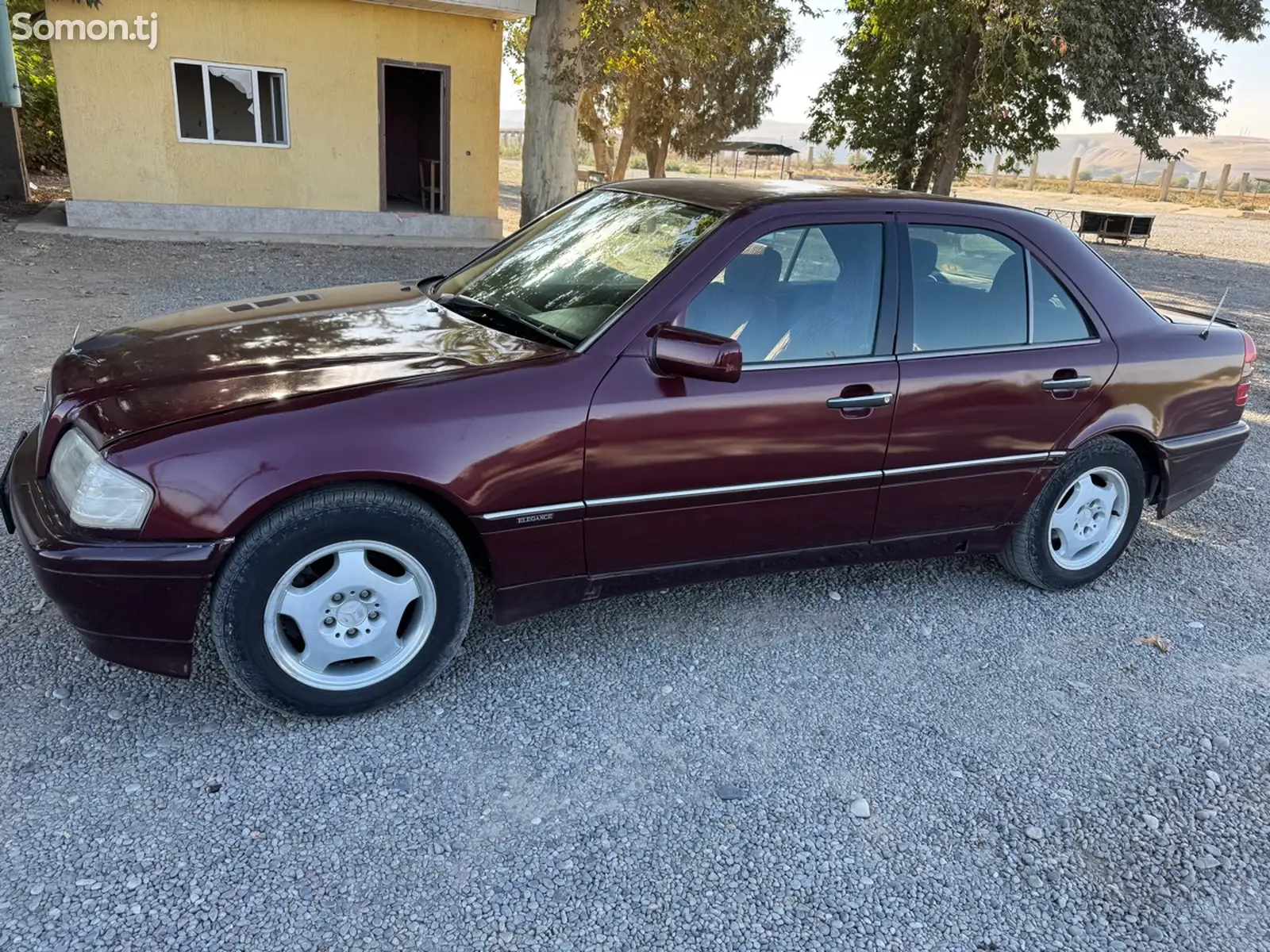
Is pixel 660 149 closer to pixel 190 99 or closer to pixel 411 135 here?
pixel 411 135

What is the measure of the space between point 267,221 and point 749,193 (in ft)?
40.9

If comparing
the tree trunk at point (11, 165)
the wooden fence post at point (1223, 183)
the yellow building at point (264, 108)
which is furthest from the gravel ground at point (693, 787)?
the wooden fence post at point (1223, 183)

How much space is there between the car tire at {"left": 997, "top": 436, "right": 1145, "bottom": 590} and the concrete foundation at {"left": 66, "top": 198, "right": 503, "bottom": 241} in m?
12.7

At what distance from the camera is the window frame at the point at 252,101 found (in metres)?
13.3

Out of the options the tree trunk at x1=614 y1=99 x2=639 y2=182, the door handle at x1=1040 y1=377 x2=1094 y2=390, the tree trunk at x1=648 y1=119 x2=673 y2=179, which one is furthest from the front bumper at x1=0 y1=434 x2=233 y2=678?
the tree trunk at x1=648 y1=119 x2=673 y2=179

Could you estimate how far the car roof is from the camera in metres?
3.55

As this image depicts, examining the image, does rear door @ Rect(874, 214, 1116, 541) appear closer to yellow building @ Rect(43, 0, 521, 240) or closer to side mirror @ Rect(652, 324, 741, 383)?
side mirror @ Rect(652, 324, 741, 383)

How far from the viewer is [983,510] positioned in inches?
154

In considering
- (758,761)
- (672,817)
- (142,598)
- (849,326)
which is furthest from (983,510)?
(142,598)

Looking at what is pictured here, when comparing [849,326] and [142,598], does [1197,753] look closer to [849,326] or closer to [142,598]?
[849,326]

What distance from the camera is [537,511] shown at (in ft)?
9.96

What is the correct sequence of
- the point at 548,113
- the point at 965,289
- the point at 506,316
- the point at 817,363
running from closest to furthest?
the point at 817,363
the point at 506,316
the point at 965,289
the point at 548,113

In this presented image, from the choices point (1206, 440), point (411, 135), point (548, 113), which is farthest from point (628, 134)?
point (1206, 440)

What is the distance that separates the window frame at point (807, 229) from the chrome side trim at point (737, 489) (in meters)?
0.40
